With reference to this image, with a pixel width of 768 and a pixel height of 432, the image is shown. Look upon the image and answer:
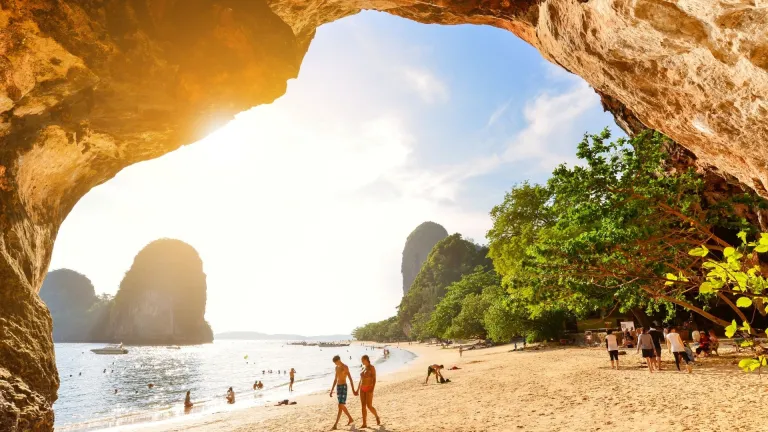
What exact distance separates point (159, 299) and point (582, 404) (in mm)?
167092

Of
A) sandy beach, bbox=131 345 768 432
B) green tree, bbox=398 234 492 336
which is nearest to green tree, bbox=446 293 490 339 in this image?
sandy beach, bbox=131 345 768 432

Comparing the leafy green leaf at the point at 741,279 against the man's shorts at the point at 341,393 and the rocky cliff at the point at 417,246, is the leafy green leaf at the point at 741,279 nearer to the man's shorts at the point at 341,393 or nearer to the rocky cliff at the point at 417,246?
the man's shorts at the point at 341,393

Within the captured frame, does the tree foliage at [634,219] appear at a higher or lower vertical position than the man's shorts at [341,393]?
higher

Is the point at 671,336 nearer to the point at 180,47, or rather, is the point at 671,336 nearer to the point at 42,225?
the point at 180,47

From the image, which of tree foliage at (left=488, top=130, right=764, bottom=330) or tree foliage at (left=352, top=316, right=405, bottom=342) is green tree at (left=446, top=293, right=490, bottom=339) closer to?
tree foliage at (left=488, top=130, right=764, bottom=330)

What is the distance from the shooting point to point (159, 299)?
477ft

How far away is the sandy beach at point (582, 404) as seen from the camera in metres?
7.79

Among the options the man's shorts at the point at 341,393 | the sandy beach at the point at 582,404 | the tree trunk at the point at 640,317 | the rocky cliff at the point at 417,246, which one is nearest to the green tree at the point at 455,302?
the tree trunk at the point at 640,317

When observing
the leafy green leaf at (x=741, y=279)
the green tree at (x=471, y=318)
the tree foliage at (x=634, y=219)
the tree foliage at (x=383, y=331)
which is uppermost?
the tree foliage at (x=634, y=219)

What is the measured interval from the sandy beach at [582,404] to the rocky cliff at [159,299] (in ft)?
506

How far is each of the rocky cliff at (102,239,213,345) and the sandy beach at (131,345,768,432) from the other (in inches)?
6078

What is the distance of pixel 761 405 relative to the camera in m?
7.84

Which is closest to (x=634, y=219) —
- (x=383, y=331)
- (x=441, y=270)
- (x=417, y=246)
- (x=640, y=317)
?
(x=640, y=317)

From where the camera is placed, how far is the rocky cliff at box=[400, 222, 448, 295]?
171750 millimetres
